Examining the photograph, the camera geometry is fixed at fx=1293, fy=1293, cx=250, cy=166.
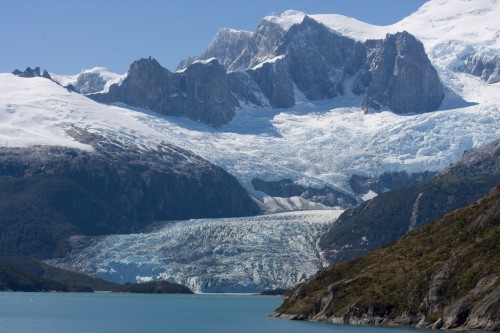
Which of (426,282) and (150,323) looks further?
(150,323)

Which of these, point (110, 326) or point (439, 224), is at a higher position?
point (439, 224)

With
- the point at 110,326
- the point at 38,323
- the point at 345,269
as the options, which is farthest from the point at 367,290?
the point at 38,323

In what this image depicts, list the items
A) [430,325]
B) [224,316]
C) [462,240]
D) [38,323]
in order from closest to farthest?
[430,325], [462,240], [38,323], [224,316]

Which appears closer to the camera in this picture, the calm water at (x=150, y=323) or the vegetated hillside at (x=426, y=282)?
the vegetated hillside at (x=426, y=282)

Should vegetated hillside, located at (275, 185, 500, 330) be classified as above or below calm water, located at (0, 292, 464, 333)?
above

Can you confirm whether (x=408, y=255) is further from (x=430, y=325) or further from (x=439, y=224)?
(x=430, y=325)

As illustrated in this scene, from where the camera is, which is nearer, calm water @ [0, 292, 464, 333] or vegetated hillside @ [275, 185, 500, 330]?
vegetated hillside @ [275, 185, 500, 330]

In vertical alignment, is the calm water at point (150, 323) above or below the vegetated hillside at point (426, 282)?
below

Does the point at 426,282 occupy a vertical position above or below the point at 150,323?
above
